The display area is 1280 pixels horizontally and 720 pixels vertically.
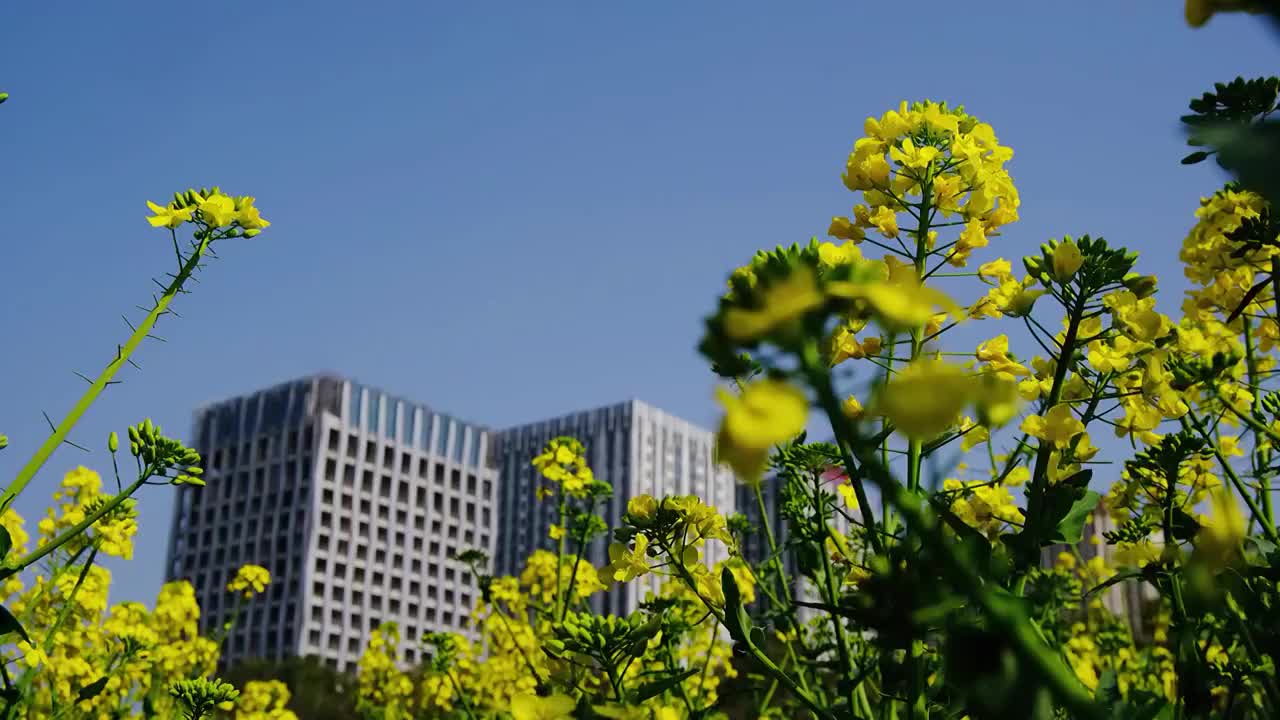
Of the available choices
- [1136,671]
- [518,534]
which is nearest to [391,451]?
[518,534]

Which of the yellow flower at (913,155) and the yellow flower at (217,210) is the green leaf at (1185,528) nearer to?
the yellow flower at (913,155)

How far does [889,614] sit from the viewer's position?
481 mm

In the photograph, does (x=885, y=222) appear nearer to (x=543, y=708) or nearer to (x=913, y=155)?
(x=913, y=155)

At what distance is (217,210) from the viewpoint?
1.63 m

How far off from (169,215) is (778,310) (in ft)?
4.84

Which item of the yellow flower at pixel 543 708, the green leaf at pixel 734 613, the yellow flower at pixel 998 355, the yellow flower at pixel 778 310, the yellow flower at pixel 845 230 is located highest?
the yellow flower at pixel 845 230

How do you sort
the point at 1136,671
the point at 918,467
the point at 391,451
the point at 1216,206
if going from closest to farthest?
the point at 918,467 → the point at 1216,206 → the point at 1136,671 → the point at 391,451

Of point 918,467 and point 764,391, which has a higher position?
point 918,467

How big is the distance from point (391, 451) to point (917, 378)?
60591mm

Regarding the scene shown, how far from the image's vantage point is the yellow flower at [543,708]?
69cm

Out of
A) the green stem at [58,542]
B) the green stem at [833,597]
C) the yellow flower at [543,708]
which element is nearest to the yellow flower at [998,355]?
the green stem at [833,597]

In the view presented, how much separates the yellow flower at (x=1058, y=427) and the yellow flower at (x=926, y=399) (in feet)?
2.33

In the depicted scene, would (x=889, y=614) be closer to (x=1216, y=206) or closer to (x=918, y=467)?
(x=918, y=467)

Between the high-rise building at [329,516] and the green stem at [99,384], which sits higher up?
the high-rise building at [329,516]
